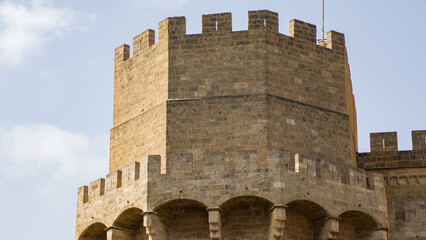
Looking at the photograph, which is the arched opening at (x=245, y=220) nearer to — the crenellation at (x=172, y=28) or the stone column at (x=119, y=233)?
the stone column at (x=119, y=233)

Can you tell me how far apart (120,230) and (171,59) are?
4.64 m

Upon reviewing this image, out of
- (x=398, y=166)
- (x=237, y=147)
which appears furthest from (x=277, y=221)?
(x=398, y=166)

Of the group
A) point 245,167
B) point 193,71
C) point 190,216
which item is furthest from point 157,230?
point 193,71

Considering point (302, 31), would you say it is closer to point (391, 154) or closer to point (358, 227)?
point (391, 154)

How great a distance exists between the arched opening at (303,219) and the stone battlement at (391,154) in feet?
15.0

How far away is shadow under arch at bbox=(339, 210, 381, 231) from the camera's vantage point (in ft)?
82.1

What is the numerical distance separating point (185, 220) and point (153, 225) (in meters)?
0.91

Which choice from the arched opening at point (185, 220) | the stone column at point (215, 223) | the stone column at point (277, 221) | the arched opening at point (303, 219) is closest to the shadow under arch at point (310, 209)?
the arched opening at point (303, 219)

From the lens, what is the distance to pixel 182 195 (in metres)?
24.1

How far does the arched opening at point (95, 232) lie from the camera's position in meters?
25.8

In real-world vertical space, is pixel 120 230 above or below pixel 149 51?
below

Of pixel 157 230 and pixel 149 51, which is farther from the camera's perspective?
pixel 149 51

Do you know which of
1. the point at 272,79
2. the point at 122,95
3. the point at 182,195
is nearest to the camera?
the point at 182,195

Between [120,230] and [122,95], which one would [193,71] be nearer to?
[122,95]
